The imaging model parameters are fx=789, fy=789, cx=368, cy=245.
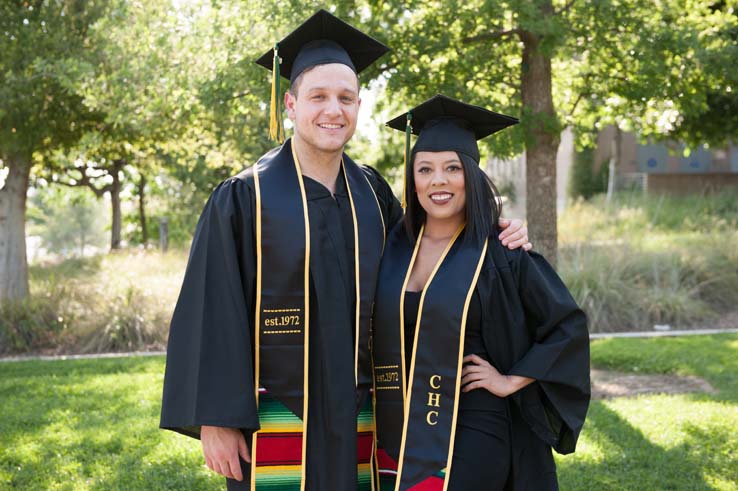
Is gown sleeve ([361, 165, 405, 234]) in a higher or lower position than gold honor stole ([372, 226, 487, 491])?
higher

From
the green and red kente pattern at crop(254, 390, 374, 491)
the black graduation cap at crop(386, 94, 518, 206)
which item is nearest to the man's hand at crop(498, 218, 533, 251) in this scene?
the black graduation cap at crop(386, 94, 518, 206)

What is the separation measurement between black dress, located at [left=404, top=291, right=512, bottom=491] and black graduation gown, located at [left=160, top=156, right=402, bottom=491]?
11.1 inches

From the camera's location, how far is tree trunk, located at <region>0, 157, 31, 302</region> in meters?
10.9

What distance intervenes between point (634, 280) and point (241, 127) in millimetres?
5737

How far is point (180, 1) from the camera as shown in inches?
369

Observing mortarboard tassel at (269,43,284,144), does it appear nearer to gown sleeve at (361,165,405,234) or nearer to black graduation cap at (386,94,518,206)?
gown sleeve at (361,165,405,234)

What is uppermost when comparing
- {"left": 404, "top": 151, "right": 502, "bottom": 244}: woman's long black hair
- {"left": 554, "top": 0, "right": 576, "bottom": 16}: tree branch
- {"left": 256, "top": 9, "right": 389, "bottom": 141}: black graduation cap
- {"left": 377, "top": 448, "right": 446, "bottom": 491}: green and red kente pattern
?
{"left": 554, "top": 0, "right": 576, "bottom": 16}: tree branch

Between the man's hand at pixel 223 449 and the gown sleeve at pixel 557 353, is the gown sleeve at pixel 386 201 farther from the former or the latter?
the man's hand at pixel 223 449

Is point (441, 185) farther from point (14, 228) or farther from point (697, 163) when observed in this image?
point (697, 163)

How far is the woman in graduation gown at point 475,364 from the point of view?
280cm

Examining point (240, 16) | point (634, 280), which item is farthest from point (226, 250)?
point (634, 280)

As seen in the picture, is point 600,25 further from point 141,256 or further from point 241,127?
point 141,256

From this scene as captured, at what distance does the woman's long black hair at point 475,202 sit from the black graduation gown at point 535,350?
0.42ft

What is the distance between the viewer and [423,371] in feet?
9.39
